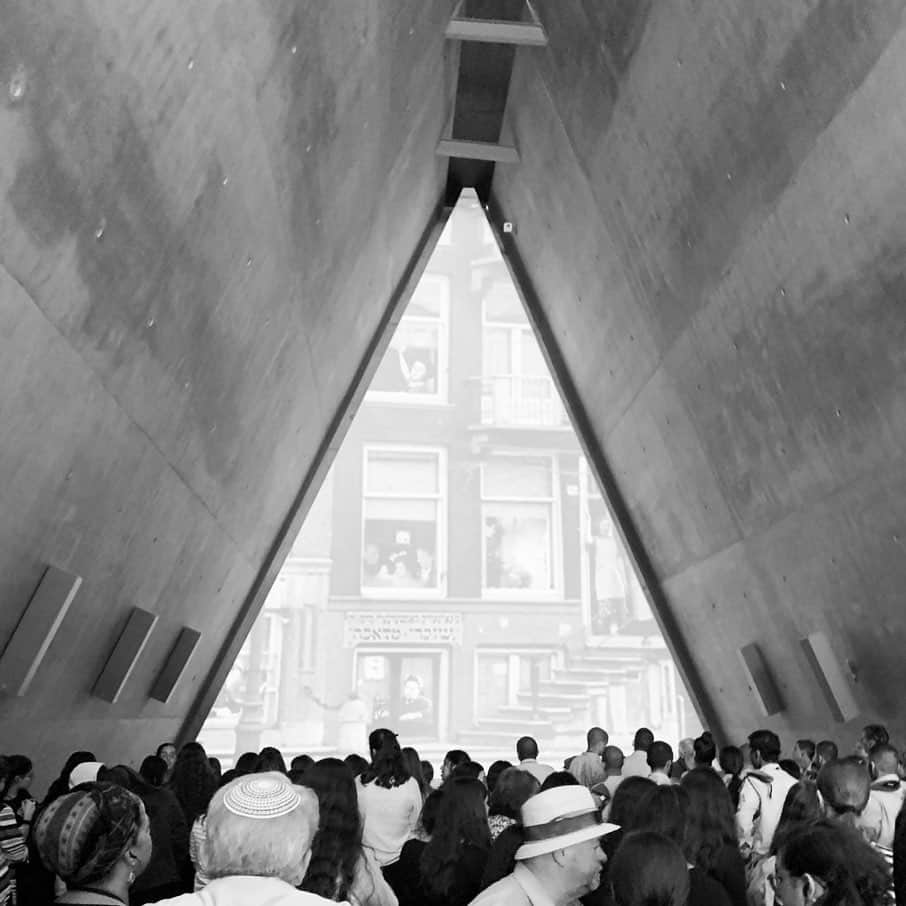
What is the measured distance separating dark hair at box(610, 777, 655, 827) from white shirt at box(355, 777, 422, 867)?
0.91m

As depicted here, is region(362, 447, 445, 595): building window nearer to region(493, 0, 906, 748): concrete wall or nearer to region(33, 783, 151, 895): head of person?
region(493, 0, 906, 748): concrete wall

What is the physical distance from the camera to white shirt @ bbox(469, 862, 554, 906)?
199 cm

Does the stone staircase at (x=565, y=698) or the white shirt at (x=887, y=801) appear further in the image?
the stone staircase at (x=565, y=698)

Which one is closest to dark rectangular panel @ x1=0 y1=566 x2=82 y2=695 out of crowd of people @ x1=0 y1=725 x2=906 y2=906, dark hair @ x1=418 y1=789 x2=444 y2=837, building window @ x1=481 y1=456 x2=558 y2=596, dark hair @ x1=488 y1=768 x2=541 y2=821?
crowd of people @ x1=0 y1=725 x2=906 y2=906

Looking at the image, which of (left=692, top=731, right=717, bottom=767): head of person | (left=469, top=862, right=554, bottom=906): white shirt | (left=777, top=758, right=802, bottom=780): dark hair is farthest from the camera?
(left=692, top=731, right=717, bottom=767): head of person

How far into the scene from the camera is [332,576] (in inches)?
787

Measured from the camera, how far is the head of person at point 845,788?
2.99 metres

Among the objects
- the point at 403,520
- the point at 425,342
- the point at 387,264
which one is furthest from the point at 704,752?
the point at 425,342

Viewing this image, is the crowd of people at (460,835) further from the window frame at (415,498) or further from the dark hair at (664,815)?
the window frame at (415,498)

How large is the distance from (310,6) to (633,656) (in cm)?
1737

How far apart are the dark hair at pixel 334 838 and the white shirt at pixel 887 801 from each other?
1.85 metres

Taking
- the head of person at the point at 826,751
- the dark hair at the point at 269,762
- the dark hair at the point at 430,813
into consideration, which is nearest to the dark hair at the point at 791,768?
the head of person at the point at 826,751

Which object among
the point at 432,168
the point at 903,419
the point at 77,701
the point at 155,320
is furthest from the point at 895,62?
the point at 432,168

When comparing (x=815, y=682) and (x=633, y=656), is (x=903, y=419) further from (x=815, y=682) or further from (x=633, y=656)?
(x=633, y=656)
